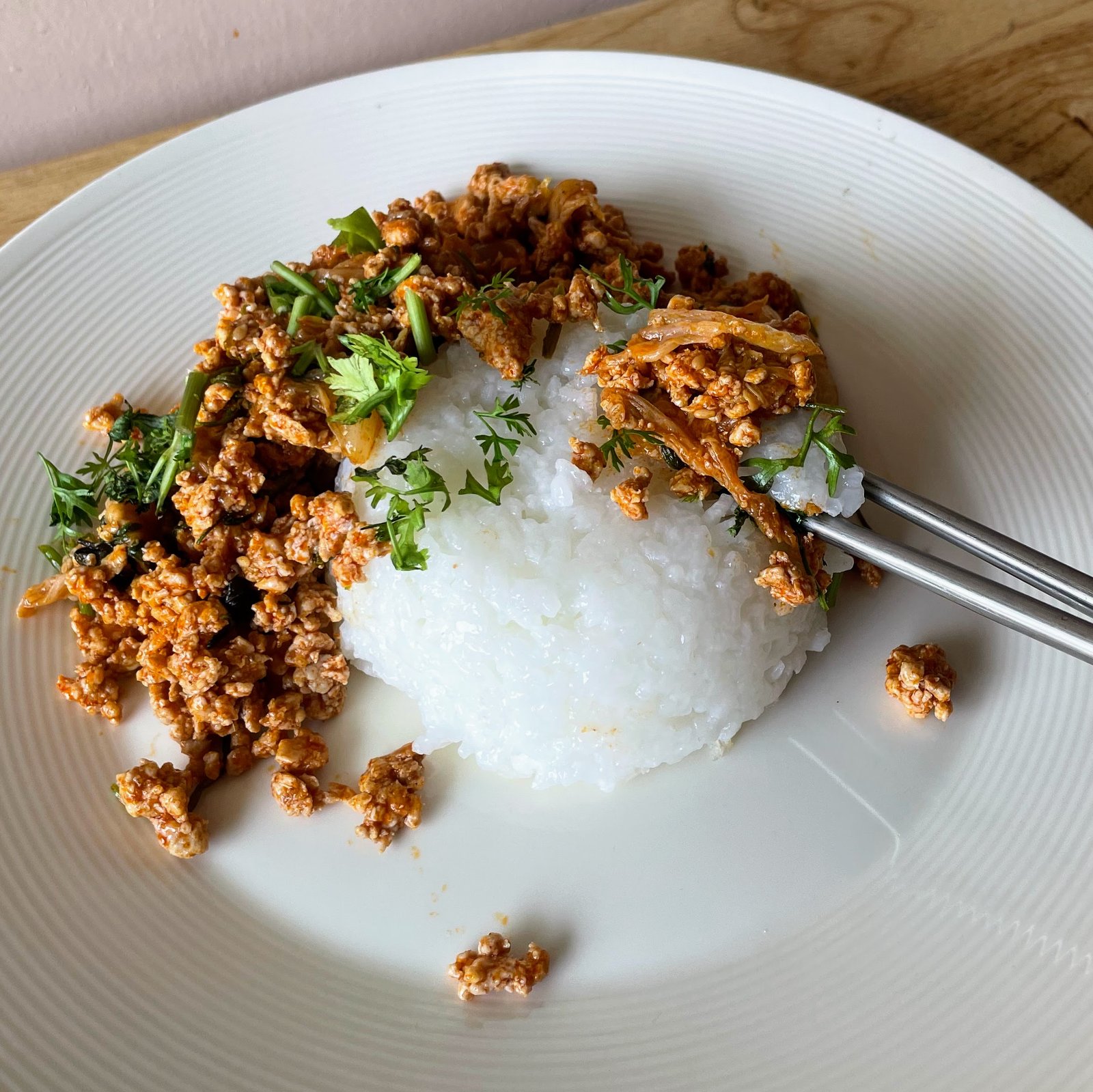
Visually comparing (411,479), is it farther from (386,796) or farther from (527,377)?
(386,796)

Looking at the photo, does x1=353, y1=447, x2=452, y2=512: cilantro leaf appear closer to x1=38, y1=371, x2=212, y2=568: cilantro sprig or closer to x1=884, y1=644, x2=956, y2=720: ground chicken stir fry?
x1=38, y1=371, x2=212, y2=568: cilantro sprig

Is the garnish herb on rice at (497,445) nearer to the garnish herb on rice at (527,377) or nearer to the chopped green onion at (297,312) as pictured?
the garnish herb on rice at (527,377)

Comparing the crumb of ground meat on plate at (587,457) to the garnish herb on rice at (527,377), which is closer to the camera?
the crumb of ground meat on plate at (587,457)

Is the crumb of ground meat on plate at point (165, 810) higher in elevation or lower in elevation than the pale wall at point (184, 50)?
lower

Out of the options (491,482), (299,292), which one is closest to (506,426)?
(491,482)

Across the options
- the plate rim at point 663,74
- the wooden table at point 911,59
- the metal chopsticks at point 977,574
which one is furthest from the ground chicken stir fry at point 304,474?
the wooden table at point 911,59

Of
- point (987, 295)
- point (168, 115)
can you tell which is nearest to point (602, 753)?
point (987, 295)

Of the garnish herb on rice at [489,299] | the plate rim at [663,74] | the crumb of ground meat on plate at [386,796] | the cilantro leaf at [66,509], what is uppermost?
the plate rim at [663,74]

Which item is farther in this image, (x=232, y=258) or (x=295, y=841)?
(x=232, y=258)

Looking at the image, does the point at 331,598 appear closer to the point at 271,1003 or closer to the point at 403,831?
the point at 403,831
